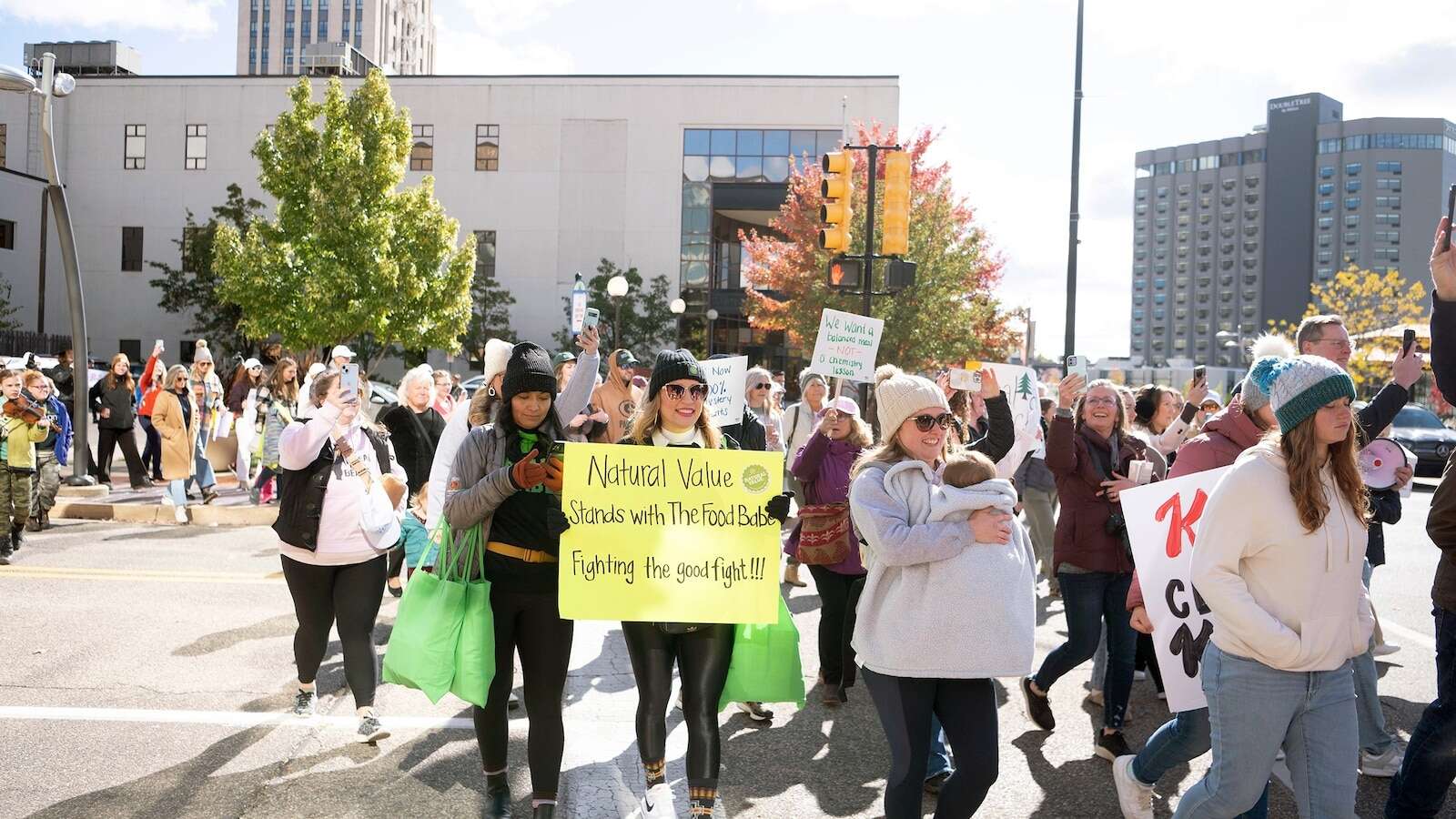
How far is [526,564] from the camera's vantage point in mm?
4285

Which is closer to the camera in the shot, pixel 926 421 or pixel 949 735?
pixel 949 735

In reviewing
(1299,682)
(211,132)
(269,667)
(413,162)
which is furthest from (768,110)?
(1299,682)

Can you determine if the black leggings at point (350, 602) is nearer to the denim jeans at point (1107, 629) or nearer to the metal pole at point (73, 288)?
the denim jeans at point (1107, 629)

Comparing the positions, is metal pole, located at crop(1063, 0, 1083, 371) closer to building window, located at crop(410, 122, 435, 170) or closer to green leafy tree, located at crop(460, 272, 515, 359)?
green leafy tree, located at crop(460, 272, 515, 359)

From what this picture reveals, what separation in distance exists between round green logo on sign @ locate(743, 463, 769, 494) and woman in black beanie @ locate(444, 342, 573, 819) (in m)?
0.73

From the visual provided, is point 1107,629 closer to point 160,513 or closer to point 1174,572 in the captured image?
point 1174,572

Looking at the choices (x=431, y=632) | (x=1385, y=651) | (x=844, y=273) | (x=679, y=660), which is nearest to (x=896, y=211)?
(x=844, y=273)

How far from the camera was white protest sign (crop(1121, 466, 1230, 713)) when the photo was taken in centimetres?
415

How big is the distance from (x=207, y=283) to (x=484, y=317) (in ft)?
36.2

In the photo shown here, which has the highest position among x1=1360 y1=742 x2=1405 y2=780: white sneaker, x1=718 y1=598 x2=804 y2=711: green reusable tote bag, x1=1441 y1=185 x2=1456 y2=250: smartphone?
x1=1441 y1=185 x2=1456 y2=250: smartphone

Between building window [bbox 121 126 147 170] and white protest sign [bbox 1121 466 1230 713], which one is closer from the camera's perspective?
white protest sign [bbox 1121 466 1230 713]

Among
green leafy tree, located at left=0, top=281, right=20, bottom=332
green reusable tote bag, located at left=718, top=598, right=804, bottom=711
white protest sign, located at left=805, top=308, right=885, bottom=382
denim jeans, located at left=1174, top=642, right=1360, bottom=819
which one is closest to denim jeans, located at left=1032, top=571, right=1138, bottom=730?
green reusable tote bag, located at left=718, top=598, right=804, bottom=711

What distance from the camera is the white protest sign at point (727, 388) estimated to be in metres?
7.93

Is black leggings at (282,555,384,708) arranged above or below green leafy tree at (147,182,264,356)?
below
